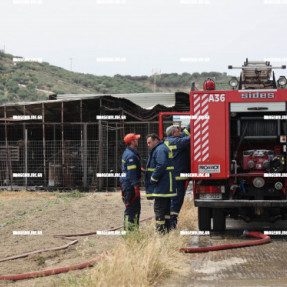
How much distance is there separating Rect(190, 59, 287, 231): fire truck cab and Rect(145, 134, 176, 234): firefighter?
1273mm

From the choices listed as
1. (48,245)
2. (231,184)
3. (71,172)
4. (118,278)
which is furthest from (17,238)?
(71,172)

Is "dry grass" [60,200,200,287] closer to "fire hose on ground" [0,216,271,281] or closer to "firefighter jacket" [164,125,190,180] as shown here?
"fire hose on ground" [0,216,271,281]

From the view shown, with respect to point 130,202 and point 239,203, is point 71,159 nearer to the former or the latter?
point 239,203

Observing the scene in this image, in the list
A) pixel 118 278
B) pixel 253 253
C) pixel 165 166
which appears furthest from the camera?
pixel 165 166

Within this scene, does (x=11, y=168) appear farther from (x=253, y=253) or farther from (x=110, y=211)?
(x=253, y=253)

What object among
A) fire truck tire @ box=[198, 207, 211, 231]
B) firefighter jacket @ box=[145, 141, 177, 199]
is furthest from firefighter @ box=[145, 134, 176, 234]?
fire truck tire @ box=[198, 207, 211, 231]

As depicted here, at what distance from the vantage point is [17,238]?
10.6 meters

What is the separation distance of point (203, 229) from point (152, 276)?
14.7ft

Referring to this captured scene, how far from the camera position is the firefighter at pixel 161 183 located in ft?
29.9

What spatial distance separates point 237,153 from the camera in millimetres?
11180

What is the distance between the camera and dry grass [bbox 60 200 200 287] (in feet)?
19.3

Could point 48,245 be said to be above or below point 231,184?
below

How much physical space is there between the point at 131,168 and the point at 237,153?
290 cm

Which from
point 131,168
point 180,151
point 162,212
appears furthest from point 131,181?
point 180,151
